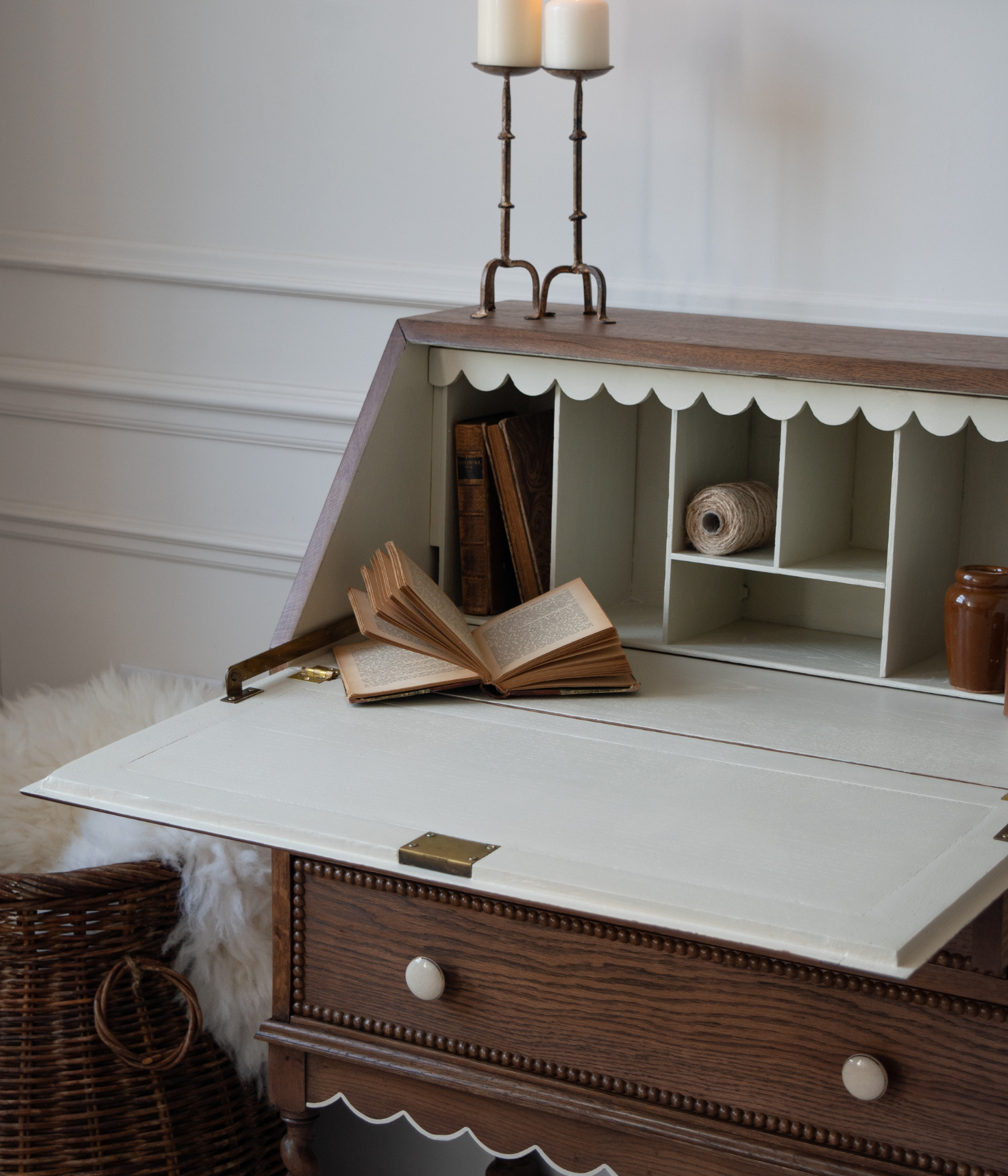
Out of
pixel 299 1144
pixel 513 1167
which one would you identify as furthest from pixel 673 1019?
pixel 513 1167

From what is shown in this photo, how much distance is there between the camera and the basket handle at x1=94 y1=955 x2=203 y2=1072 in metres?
1.45

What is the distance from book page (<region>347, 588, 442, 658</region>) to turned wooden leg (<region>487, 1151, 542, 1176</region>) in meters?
0.80

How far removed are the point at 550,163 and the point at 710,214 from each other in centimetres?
24

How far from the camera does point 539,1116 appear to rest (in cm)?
120

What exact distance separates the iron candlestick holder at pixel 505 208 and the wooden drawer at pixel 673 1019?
76 centimetres

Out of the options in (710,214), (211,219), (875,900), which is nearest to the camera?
(875,900)

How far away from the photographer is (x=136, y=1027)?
59.2 inches

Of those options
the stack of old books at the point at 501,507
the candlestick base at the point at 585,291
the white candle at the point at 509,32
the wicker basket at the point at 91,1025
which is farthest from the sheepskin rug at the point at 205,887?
the white candle at the point at 509,32

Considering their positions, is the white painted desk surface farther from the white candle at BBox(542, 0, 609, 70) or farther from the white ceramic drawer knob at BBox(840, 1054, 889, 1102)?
the white candle at BBox(542, 0, 609, 70)

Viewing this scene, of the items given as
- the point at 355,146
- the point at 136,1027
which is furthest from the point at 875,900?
the point at 355,146

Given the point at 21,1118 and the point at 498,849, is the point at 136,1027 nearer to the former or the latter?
the point at 21,1118

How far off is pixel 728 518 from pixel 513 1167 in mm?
948

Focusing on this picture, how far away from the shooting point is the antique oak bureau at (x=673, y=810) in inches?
41.9

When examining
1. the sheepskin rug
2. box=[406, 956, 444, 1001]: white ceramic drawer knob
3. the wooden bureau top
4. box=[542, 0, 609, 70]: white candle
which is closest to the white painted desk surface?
box=[406, 956, 444, 1001]: white ceramic drawer knob
